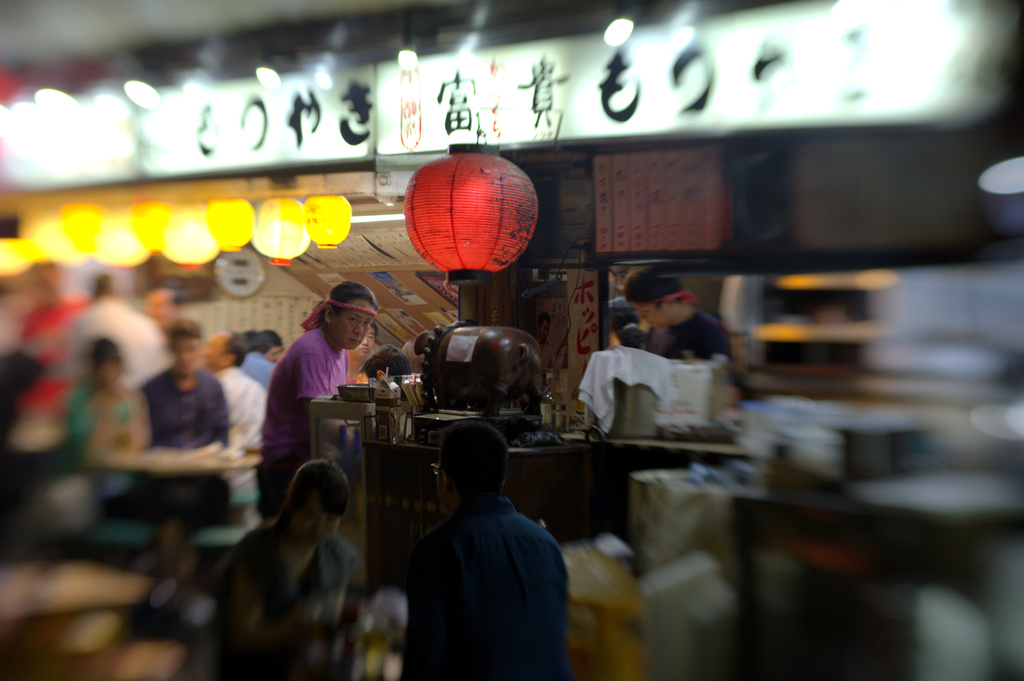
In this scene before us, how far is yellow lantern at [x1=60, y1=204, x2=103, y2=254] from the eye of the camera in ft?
15.5

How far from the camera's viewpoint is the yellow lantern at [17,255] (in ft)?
14.6

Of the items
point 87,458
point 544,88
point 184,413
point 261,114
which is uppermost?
point 261,114

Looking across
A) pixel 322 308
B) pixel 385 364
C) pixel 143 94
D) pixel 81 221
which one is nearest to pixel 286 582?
pixel 322 308

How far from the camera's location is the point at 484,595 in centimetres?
186

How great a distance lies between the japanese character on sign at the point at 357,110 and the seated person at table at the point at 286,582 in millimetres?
2328

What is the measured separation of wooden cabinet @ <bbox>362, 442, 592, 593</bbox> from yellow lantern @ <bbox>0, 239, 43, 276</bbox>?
10.1ft

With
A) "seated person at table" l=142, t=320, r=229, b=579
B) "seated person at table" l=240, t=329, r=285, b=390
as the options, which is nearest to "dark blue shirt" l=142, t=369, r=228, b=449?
"seated person at table" l=142, t=320, r=229, b=579

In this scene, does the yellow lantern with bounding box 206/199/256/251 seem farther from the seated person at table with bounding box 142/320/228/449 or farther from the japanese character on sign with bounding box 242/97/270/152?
the seated person at table with bounding box 142/320/228/449

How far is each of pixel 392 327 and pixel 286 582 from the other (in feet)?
13.8

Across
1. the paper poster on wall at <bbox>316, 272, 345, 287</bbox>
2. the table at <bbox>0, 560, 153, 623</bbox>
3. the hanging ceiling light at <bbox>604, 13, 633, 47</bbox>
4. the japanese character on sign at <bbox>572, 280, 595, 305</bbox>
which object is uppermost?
the hanging ceiling light at <bbox>604, 13, 633, 47</bbox>

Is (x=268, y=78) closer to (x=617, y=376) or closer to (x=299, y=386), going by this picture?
(x=299, y=386)

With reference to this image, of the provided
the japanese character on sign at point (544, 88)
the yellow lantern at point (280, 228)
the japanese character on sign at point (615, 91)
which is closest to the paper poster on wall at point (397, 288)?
the yellow lantern at point (280, 228)

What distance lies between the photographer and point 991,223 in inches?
107

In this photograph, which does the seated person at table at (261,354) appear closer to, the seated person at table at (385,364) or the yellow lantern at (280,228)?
the seated person at table at (385,364)
